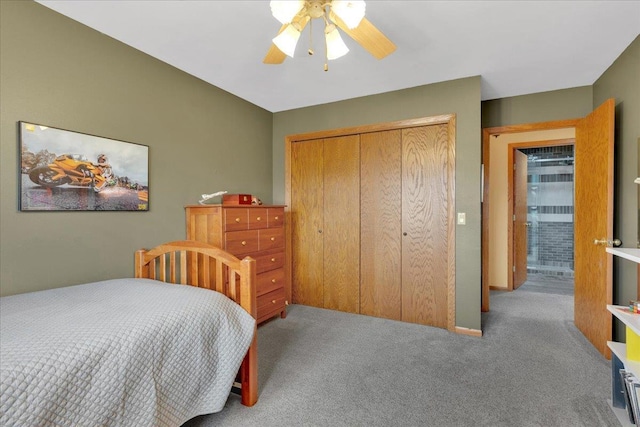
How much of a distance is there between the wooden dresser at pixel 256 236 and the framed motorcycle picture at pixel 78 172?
466mm

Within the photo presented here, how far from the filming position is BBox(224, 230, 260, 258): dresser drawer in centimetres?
260

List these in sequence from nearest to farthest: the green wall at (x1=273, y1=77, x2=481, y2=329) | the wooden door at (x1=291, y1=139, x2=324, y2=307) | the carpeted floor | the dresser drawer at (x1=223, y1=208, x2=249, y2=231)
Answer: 1. the dresser drawer at (x1=223, y1=208, x2=249, y2=231)
2. the green wall at (x1=273, y1=77, x2=481, y2=329)
3. the wooden door at (x1=291, y1=139, x2=324, y2=307)
4. the carpeted floor

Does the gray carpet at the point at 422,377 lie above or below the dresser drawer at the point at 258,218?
below

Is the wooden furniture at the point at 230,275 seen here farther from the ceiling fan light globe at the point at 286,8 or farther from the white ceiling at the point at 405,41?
the white ceiling at the point at 405,41

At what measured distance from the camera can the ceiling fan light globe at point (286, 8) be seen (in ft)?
4.47

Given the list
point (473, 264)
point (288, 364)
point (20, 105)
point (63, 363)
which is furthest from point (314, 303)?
point (20, 105)

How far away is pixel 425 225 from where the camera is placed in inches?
119

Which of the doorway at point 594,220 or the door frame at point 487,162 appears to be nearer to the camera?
the doorway at point 594,220

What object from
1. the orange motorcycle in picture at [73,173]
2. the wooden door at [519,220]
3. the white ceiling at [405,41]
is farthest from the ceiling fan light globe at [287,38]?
the wooden door at [519,220]

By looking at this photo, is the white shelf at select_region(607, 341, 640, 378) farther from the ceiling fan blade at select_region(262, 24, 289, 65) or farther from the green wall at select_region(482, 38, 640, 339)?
the ceiling fan blade at select_region(262, 24, 289, 65)

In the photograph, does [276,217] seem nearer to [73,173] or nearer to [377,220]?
[377,220]

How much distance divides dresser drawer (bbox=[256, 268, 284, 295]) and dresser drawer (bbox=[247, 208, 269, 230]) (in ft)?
1.55

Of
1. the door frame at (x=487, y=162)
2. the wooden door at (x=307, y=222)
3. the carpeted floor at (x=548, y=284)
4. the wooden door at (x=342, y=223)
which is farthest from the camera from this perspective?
the carpeted floor at (x=548, y=284)

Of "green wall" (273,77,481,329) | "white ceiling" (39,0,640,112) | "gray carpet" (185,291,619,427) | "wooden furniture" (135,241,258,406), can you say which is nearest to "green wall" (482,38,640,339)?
"white ceiling" (39,0,640,112)
